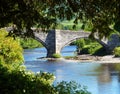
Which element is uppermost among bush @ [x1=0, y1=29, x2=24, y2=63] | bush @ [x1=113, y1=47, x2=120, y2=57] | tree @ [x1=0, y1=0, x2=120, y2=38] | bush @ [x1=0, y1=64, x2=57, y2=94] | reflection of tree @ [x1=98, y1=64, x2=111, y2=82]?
tree @ [x1=0, y1=0, x2=120, y2=38]

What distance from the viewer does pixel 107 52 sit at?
6975cm

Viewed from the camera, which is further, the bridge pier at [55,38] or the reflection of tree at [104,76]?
the bridge pier at [55,38]

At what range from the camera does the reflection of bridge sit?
68312 mm

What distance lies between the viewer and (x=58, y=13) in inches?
438

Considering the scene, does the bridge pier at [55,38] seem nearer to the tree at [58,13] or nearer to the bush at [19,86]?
the bush at [19,86]

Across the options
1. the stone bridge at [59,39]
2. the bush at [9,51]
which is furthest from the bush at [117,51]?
the bush at [9,51]

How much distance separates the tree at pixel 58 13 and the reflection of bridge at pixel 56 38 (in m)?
56.3

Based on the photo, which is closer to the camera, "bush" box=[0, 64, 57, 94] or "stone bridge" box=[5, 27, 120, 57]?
"bush" box=[0, 64, 57, 94]

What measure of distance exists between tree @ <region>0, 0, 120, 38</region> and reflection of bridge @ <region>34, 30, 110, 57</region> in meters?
56.3

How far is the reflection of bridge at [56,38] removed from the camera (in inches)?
2689

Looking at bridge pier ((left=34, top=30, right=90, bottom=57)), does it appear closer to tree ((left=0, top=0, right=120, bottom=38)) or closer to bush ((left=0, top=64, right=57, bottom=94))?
bush ((left=0, top=64, right=57, bottom=94))

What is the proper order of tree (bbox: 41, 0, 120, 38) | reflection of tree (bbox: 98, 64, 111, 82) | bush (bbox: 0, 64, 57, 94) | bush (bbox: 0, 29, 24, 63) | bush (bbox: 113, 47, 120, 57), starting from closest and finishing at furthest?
tree (bbox: 41, 0, 120, 38)
bush (bbox: 0, 64, 57, 94)
bush (bbox: 0, 29, 24, 63)
reflection of tree (bbox: 98, 64, 111, 82)
bush (bbox: 113, 47, 120, 57)

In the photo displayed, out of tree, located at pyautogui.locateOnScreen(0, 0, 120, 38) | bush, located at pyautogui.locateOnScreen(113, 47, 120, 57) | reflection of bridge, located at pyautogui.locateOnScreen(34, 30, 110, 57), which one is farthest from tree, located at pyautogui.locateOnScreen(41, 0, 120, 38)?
reflection of bridge, located at pyautogui.locateOnScreen(34, 30, 110, 57)

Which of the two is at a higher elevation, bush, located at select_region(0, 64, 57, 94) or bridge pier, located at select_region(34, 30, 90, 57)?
bush, located at select_region(0, 64, 57, 94)
